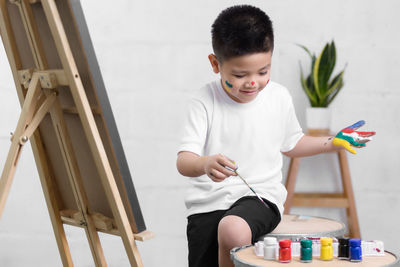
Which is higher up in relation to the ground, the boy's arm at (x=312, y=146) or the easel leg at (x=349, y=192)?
the boy's arm at (x=312, y=146)

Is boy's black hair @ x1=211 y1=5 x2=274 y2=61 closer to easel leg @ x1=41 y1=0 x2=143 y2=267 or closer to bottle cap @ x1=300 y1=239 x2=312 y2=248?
easel leg @ x1=41 y1=0 x2=143 y2=267

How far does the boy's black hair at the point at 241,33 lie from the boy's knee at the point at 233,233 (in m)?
0.42

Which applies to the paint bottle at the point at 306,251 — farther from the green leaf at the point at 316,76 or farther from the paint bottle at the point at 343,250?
the green leaf at the point at 316,76

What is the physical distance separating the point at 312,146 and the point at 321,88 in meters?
0.78

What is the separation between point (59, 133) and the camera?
157 centimetres

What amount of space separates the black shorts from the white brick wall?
98 centimetres

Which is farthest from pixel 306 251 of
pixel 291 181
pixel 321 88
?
pixel 321 88

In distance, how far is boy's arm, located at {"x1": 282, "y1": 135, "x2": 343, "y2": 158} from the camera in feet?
5.08

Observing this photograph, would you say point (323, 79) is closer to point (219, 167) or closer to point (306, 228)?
point (306, 228)

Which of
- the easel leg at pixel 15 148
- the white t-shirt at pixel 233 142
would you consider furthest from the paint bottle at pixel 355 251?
the easel leg at pixel 15 148

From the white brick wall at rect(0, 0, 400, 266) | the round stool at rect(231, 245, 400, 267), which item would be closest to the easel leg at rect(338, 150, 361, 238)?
the white brick wall at rect(0, 0, 400, 266)

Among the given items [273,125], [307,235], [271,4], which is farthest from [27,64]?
[271,4]

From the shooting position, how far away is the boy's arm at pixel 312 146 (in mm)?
1548

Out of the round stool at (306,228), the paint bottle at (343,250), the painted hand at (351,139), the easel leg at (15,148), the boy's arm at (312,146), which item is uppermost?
the easel leg at (15,148)
